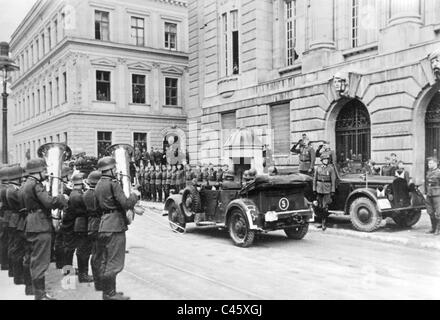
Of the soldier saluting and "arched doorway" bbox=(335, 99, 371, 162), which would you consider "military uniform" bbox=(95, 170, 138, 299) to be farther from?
"arched doorway" bbox=(335, 99, 371, 162)

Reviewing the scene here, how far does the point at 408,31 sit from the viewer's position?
47.9ft

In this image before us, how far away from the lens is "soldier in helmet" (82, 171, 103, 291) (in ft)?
21.5

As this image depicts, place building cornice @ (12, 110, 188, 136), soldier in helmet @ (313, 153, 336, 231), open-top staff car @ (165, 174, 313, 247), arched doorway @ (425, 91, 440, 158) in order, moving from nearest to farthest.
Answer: open-top staff car @ (165, 174, 313, 247) < soldier in helmet @ (313, 153, 336, 231) < arched doorway @ (425, 91, 440, 158) < building cornice @ (12, 110, 188, 136)

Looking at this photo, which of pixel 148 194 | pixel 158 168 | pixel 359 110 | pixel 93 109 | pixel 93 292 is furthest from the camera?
pixel 93 109

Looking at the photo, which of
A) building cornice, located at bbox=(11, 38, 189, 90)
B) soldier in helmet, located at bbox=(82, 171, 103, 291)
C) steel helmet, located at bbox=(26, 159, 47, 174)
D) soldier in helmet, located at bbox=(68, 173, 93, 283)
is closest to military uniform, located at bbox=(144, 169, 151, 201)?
soldier in helmet, located at bbox=(68, 173, 93, 283)

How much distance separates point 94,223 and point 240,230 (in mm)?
3758

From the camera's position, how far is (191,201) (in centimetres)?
1102

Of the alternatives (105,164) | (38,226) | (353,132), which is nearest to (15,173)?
(38,226)

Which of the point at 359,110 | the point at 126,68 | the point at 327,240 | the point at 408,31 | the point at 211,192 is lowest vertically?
the point at 327,240

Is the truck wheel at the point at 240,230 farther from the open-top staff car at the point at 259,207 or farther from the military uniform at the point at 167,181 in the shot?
the military uniform at the point at 167,181

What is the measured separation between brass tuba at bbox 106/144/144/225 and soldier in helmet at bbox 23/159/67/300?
37.1 inches

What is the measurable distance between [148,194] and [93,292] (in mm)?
14782
